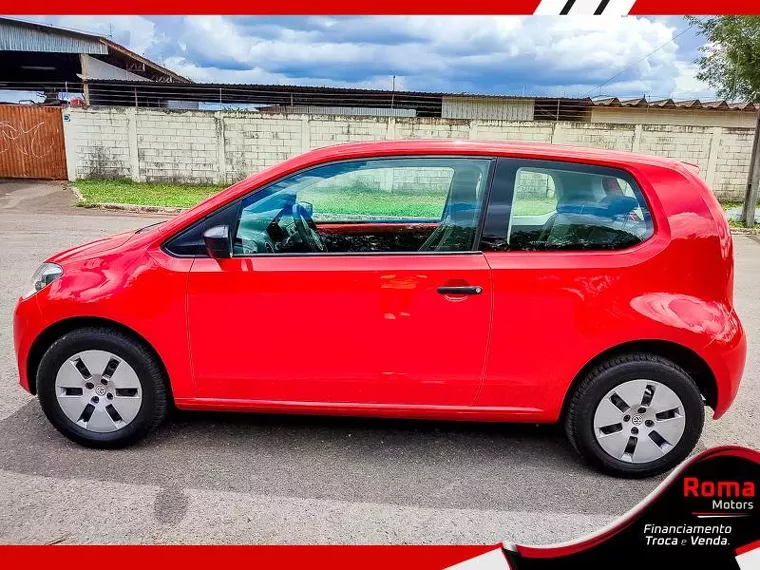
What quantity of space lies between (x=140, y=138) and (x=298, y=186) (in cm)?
1759

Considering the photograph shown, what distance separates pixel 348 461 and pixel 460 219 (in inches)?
57.7

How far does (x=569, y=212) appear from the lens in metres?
3.29

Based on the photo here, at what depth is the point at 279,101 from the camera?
21891mm

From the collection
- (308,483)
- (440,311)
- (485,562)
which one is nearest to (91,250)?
(308,483)

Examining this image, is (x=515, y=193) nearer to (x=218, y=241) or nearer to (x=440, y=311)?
(x=440, y=311)

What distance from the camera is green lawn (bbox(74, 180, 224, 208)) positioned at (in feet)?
51.0

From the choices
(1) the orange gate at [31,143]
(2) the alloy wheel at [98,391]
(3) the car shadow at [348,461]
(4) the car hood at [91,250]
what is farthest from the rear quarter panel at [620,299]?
(1) the orange gate at [31,143]

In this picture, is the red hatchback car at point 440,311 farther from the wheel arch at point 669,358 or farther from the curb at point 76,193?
the curb at point 76,193

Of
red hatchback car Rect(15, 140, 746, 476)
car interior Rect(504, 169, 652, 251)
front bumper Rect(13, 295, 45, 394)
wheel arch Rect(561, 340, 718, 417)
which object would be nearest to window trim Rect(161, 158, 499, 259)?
red hatchback car Rect(15, 140, 746, 476)

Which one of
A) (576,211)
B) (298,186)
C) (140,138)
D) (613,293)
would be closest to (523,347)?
(613,293)

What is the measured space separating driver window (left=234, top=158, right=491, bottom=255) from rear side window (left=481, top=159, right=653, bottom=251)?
0.14m

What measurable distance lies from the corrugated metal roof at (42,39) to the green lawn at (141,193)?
1045 centimetres

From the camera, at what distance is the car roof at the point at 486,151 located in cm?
329

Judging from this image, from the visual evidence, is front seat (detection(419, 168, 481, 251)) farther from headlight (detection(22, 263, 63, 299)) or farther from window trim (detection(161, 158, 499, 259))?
headlight (detection(22, 263, 63, 299))
